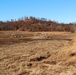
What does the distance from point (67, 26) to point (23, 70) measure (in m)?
44.7

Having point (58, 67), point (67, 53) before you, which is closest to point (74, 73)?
point (58, 67)

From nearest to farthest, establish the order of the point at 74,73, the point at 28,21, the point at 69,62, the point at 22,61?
1. the point at 74,73
2. the point at 69,62
3. the point at 22,61
4. the point at 28,21

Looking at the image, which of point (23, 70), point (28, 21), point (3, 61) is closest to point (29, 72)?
point (23, 70)

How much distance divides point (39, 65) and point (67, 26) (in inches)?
1726

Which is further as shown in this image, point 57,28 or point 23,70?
point 57,28

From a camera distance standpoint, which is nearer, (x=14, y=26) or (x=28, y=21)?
(x=14, y=26)

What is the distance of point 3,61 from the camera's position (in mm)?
11953

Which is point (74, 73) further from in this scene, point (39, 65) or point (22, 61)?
point (22, 61)

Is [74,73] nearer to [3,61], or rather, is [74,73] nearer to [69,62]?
[69,62]

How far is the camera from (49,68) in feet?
33.2

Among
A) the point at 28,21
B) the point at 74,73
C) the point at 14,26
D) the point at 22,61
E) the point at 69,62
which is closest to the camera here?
the point at 74,73

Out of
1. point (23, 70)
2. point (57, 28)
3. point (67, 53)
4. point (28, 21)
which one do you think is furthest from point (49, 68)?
point (28, 21)

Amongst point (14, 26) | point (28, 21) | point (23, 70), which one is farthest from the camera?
point (28, 21)

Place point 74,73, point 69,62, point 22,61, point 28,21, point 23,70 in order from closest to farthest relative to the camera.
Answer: point 74,73
point 23,70
point 69,62
point 22,61
point 28,21
